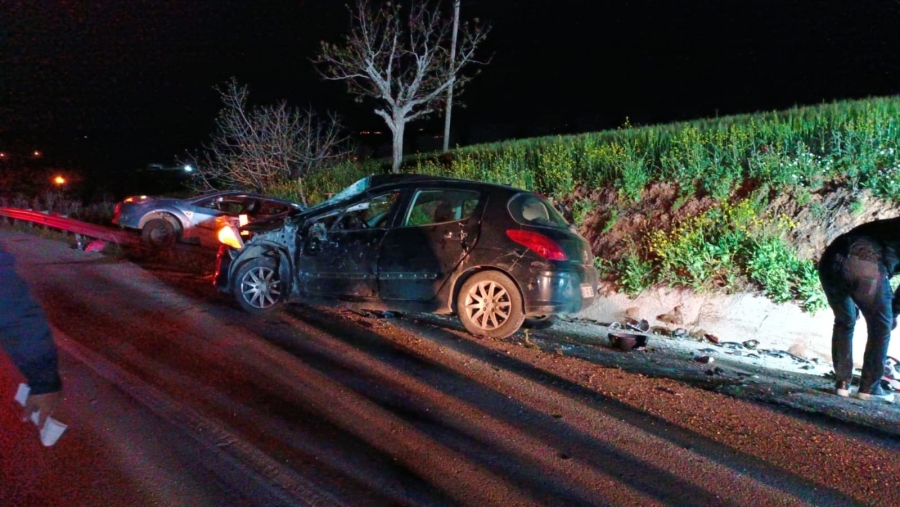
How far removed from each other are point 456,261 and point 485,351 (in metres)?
1.00

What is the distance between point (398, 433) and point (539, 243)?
2816mm

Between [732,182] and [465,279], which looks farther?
[732,182]

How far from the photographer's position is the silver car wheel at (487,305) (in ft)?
22.4

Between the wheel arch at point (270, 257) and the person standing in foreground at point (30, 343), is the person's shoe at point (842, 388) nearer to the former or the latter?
the wheel arch at point (270, 257)

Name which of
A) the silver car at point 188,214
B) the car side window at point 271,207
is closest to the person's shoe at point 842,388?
the silver car at point 188,214

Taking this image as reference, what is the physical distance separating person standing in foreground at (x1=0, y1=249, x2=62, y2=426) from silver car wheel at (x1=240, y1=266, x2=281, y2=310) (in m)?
2.00

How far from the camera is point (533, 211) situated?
7.04m

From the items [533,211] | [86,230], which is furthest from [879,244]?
[86,230]

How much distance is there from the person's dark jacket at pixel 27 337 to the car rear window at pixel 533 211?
4.20 meters

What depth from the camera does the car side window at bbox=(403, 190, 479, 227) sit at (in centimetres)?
707

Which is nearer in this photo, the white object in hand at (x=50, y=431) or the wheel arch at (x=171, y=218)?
the white object in hand at (x=50, y=431)

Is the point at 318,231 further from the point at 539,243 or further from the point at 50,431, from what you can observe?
the point at 50,431

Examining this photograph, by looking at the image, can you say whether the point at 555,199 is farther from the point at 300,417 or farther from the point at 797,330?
the point at 300,417

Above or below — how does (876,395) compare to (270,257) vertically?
below
